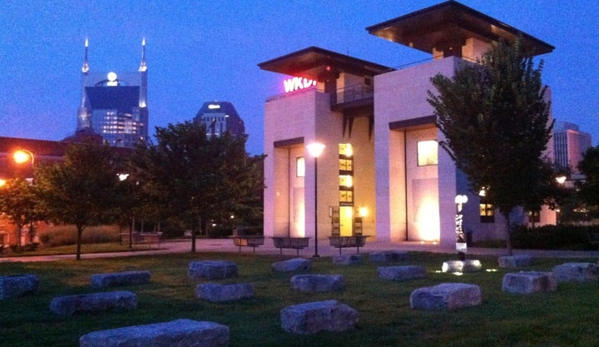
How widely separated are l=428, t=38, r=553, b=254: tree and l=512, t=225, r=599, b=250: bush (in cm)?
813

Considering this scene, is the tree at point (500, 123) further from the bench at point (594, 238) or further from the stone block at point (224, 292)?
the stone block at point (224, 292)

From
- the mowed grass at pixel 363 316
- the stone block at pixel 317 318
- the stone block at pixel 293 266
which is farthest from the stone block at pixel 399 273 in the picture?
the stone block at pixel 317 318

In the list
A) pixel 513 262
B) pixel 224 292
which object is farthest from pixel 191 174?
pixel 224 292

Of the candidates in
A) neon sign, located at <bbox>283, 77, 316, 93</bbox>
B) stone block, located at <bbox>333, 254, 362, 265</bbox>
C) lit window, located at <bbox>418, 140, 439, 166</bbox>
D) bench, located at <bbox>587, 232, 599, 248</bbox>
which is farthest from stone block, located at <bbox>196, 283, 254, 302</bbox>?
neon sign, located at <bbox>283, 77, 316, 93</bbox>

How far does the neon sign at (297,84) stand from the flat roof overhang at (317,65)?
437 mm

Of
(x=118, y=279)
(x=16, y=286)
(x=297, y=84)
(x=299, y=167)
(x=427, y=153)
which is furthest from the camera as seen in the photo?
(x=297, y=84)

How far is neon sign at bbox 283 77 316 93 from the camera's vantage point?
46219 mm

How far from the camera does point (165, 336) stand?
247 inches

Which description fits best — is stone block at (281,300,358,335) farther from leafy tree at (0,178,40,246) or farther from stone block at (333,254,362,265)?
leafy tree at (0,178,40,246)

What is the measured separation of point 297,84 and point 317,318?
39.9 metres

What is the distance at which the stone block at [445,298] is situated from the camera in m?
9.73

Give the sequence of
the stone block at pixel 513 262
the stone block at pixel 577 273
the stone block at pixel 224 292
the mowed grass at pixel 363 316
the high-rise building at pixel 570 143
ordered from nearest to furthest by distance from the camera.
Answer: the mowed grass at pixel 363 316
the stone block at pixel 224 292
the stone block at pixel 577 273
the stone block at pixel 513 262
the high-rise building at pixel 570 143

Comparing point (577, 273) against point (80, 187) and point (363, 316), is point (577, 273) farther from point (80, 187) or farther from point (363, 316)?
point (80, 187)

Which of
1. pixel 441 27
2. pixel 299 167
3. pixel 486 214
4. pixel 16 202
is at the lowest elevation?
pixel 486 214
